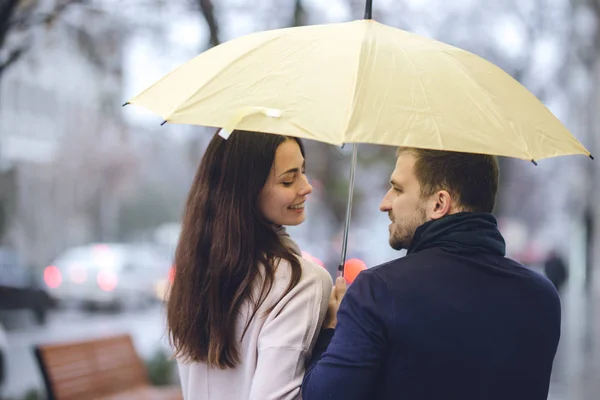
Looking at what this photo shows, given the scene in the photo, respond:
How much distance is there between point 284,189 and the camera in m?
3.10

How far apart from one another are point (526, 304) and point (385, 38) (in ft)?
3.19

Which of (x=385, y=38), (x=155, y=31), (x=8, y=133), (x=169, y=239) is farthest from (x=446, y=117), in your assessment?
(x=169, y=239)

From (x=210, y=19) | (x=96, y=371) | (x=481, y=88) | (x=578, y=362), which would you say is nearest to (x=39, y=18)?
(x=210, y=19)

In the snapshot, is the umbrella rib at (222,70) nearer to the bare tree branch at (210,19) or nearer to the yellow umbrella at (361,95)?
the yellow umbrella at (361,95)

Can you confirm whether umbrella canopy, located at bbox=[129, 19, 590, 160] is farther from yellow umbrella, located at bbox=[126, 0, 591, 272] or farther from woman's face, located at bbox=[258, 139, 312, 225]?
woman's face, located at bbox=[258, 139, 312, 225]

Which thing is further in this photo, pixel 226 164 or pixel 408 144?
pixel 226 164

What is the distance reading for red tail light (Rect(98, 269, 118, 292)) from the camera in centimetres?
2144

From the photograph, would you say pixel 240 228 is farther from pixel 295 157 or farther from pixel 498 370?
pixel 498 370

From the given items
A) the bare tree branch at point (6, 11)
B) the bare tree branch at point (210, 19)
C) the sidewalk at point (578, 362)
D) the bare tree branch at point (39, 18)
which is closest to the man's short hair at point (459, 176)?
the bare tree branch at point (210, 19)

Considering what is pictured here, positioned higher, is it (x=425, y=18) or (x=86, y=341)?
(x=425, y=18)

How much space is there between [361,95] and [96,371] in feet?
14.9

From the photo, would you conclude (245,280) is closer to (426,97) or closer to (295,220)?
(295,220)

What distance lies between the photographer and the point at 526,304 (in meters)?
2.74

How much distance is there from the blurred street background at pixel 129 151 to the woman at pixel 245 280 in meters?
3.32
